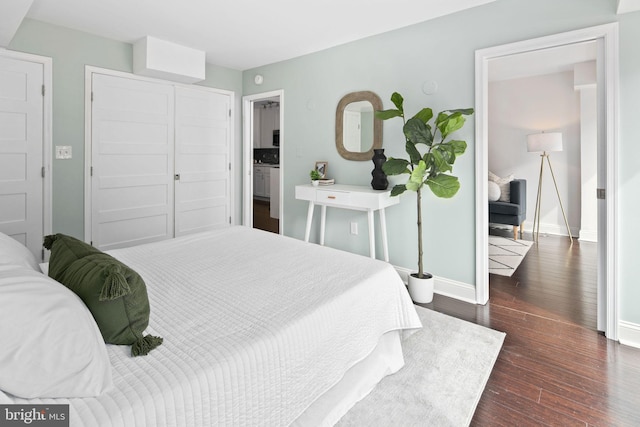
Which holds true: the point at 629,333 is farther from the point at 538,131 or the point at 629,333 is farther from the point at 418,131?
the point at 538,131

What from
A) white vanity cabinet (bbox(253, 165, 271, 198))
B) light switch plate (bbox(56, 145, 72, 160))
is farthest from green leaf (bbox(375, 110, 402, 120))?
Answer: white vanity cabinet (bbox(253, 165, 271, 198))

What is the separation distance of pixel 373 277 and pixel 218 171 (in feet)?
11.1

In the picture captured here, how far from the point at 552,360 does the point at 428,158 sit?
1.63 metres

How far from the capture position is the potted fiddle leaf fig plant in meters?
2.77


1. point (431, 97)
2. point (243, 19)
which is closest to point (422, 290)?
point (431, 97)

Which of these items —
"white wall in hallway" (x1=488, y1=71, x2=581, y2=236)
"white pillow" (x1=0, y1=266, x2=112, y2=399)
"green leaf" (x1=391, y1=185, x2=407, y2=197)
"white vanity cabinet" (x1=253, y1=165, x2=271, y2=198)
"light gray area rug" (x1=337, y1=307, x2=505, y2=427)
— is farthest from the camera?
"white vanity cabinet" (x1=253, y1=165, x2=271, y2=198)

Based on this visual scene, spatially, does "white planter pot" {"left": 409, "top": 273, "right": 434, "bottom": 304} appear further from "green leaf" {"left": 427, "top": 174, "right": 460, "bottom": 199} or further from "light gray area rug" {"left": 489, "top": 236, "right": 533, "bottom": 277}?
"light gray area rug" {"left": 489, "top": 236, "right": 533, "bottom": 277}

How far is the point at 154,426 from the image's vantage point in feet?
2.97

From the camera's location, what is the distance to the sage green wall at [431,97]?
2.35 meters

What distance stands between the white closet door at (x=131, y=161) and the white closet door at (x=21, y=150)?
1.47ft

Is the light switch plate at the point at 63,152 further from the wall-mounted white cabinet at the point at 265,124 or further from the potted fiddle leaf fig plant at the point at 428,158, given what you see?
the wall-mounted white cabinet at the point at 265,124

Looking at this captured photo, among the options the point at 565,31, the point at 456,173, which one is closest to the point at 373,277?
the point at 456,173

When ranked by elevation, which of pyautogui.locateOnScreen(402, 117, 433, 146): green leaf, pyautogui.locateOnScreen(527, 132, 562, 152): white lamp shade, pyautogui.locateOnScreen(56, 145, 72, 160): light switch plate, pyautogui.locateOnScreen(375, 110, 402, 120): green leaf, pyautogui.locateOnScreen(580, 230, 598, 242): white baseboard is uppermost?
pyautogui.locateOnScreen(527, 132, 562, 152): white lamp shade

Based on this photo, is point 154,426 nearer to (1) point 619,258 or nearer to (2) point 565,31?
(1) point 619,258
